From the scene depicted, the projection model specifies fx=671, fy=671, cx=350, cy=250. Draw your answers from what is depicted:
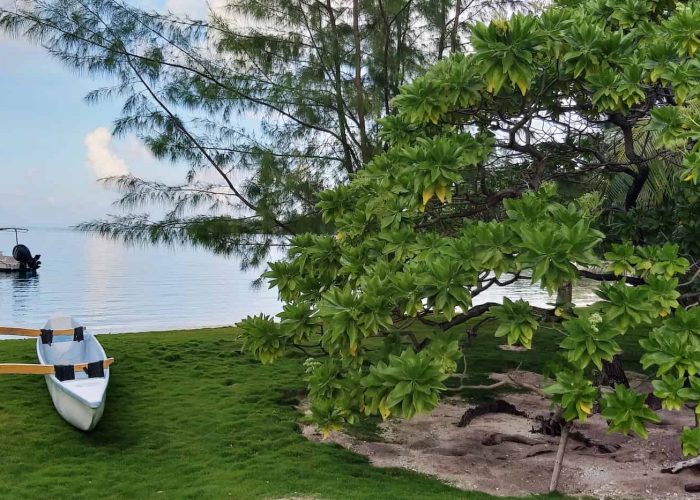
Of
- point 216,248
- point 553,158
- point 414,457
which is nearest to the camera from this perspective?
point 553,158

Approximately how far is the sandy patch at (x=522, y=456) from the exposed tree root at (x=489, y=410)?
63mm

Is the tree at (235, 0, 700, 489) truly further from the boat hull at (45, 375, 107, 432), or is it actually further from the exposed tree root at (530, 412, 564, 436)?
the boat hull at (45, 375, 107, 432)

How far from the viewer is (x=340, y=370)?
413 centimetres

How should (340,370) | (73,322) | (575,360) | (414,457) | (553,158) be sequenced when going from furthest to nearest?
1. (73,322)
2. (414,457)
3. (553,158)
4. (340,370)
5. (575,360)

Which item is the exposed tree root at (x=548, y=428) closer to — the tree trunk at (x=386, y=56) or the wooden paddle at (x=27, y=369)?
the wooden paddle at (x=27, y=369)

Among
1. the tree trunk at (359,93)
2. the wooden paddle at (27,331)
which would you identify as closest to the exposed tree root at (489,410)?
the tree trunk at (359,93)

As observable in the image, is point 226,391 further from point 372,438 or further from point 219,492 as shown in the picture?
point 219,492

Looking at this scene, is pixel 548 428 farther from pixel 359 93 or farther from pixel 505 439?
pixel 359 93

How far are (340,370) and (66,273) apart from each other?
130ft

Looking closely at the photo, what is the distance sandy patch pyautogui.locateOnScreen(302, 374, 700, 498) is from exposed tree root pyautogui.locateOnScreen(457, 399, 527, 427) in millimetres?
63

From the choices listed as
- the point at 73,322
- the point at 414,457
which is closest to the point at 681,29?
the point at 414,457

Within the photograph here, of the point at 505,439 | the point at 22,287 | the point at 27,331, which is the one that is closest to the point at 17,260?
the point at 22,287

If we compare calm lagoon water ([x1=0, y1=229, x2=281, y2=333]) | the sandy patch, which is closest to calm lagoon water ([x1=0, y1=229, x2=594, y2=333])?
calm lagoon water ([x1=0, y1=229, x2=281, y2=333])

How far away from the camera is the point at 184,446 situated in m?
5.32
